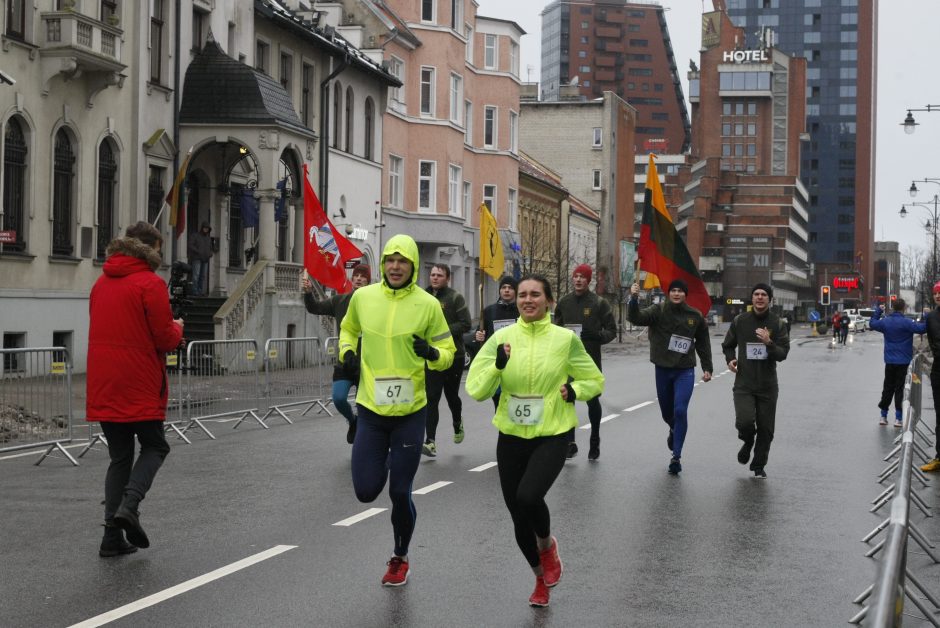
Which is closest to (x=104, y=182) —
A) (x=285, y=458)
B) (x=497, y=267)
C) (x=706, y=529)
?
(x=497, y=267)

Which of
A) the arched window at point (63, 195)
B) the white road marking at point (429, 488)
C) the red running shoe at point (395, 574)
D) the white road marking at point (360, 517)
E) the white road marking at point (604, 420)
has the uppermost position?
→ the arched window at point (63, 195)

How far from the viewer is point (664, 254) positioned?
15.2 m

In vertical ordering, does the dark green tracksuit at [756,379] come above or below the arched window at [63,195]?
below

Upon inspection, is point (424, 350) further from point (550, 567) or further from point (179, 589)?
point (179, 589)

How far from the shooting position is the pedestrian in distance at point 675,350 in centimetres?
1312

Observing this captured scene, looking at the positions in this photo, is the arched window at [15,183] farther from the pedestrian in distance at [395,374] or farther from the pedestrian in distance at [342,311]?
the pedestrian in distance at [395,374]

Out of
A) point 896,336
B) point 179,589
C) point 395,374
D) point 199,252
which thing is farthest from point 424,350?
point 199,252

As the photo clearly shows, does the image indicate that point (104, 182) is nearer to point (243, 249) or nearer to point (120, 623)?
point (243, 249)

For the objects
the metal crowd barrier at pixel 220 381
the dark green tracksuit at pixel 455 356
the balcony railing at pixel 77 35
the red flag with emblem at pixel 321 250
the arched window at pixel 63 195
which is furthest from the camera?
the arched window at pixel 63 195

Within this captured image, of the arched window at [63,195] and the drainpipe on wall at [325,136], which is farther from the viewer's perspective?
the drainpipe on wall at [325,136]

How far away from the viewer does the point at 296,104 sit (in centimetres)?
3772

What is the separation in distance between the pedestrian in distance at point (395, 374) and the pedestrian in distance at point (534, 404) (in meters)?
0.37

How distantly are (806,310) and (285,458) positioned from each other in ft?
627

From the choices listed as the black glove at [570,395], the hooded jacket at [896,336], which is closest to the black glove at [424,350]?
the black glove at [570,395]
